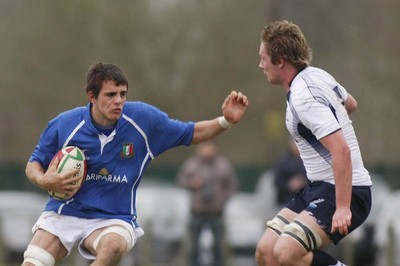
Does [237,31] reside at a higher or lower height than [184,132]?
higher

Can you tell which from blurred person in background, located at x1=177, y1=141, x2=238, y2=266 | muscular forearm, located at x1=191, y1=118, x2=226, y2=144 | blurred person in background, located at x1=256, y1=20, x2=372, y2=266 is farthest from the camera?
blurred person in background, located at x1=177, y1=141, x2=238, y2=266

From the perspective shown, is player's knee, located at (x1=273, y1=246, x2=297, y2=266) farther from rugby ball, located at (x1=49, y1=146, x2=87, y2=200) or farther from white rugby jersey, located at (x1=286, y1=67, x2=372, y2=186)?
Answer: rugby ball, located at (x1=49, y1=146, x2=87, y2=200)

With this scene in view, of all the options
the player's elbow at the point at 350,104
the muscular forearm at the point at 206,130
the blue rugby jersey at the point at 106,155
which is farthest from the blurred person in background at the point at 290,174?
the player's elbow at the point at 350,104

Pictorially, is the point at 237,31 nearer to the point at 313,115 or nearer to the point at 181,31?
the point at 181,31

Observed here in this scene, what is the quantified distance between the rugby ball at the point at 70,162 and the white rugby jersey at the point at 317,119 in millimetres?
1673

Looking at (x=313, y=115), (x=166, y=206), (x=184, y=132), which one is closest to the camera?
(x=313, y=115)

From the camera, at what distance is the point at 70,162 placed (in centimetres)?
903

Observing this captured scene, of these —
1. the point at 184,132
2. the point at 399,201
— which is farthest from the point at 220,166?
the point at 184,132

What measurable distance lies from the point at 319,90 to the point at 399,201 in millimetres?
10367

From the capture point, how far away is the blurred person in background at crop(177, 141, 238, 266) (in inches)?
603

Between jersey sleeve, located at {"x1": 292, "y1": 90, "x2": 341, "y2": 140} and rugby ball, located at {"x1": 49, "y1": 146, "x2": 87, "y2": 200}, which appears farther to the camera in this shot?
rugby ball, located at {"x1": 49, "y1": 146, "x2": 87, "y2": 200}

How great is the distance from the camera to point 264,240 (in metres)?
8.88

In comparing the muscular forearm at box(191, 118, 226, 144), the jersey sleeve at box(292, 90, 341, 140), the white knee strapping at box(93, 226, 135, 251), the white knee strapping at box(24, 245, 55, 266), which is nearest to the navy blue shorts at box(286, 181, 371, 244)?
the jersey sleeve at box(292, 90, 341, 140)

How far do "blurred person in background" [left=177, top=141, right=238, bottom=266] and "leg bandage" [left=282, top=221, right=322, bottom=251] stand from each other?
6.67 metres
